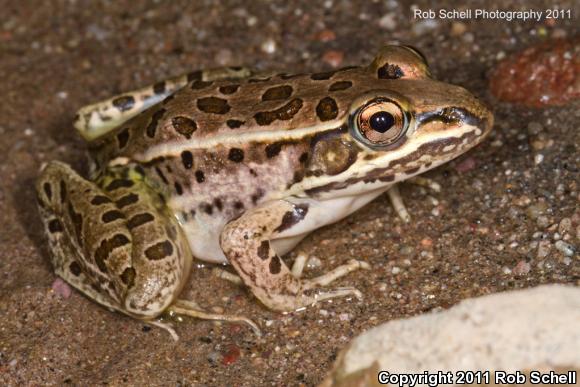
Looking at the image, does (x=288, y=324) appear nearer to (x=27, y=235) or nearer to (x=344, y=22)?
(x=27, y=235)

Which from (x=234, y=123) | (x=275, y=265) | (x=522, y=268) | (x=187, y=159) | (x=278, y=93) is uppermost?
(x=278, y=93)

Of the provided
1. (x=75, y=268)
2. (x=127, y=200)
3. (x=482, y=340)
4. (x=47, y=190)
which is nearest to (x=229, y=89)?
(x=127, y=200)

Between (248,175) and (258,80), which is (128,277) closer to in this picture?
(248,175)

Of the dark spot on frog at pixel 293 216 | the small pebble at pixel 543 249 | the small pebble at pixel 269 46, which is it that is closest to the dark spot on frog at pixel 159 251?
the dark spot on frog at pixel 293 216

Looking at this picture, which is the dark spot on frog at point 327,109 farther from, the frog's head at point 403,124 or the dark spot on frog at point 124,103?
the dark spot on frog at point 124,103

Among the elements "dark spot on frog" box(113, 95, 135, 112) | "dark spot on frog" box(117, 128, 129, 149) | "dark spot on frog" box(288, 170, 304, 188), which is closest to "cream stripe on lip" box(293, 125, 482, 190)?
"dark spot on frog" box(288, 170, 304, 188)

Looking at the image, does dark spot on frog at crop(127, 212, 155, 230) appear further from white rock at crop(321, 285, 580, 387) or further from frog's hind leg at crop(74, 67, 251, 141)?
white rock at crop(321, 285, 580, 387)
